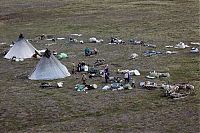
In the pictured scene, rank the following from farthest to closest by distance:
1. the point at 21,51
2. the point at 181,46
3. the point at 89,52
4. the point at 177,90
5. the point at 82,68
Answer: the point at 181,46 → the point at 21,51 → the point at 89,52 → the point at 82,68 → the point at 177,90

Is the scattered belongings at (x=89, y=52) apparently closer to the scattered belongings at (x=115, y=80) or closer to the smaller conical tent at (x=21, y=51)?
the smaller conical tent at (x=21, y=51)

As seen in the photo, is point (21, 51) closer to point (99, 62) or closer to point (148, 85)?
point (99, 62)

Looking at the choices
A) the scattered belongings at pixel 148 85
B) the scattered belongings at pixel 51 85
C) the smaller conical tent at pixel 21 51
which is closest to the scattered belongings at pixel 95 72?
the scattered belongings at pixel 51 85

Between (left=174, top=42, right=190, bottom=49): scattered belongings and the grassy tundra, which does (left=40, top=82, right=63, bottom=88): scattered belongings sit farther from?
(left=174, top=42, right=190, bottom=49): scattered belongings

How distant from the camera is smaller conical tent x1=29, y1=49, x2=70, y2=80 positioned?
31.8 meters

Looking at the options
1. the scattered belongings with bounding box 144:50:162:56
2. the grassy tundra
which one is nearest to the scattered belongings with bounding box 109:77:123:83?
the grassy tundra

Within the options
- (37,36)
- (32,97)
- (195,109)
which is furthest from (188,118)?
(37,36)

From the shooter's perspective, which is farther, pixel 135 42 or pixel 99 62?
pixel 135 42

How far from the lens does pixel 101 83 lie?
1173 inches

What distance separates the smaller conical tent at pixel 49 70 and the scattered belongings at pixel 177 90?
7.59 m

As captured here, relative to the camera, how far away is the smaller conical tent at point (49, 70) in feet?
104

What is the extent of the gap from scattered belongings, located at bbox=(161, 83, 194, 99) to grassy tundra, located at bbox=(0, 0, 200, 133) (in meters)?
0.45

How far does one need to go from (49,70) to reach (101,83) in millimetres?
4219

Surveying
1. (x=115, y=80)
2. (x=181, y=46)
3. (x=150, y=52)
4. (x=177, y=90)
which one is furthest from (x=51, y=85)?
(x=181, y=46)
